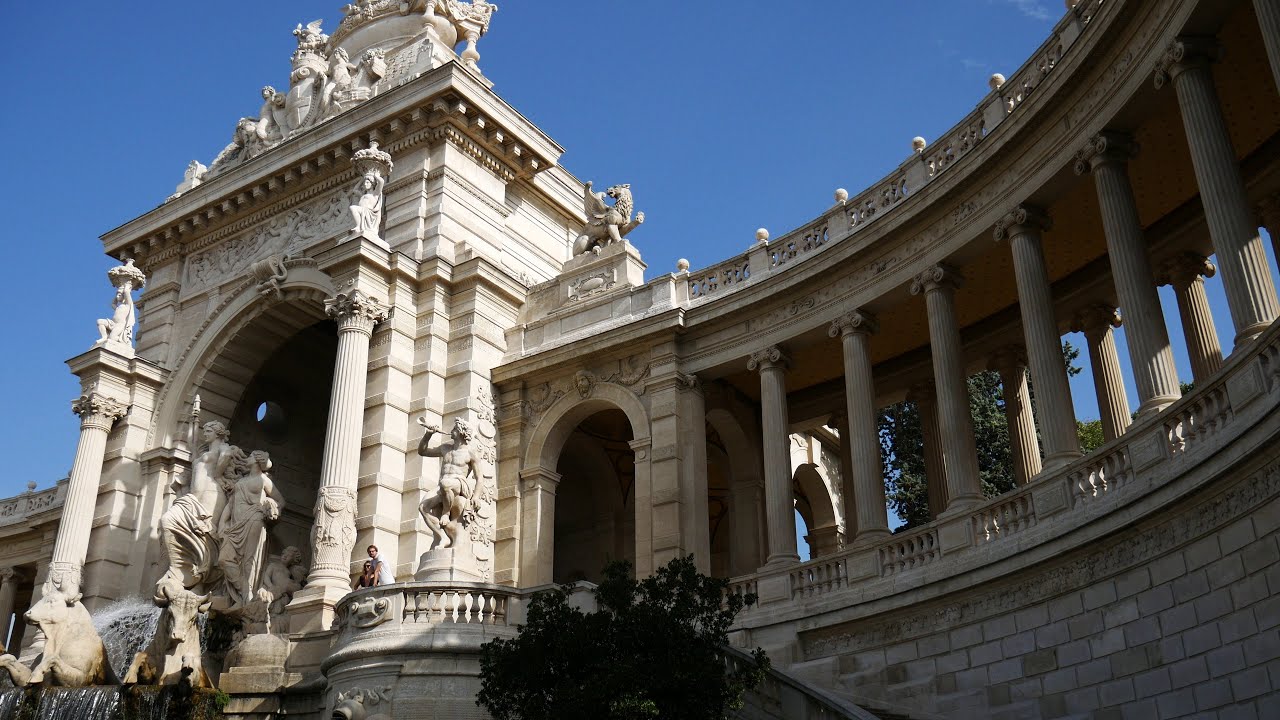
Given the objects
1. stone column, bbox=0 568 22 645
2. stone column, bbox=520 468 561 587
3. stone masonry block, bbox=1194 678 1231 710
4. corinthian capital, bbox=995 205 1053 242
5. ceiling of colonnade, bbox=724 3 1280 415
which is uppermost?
ceiling of colonnade, bbox=724 3 1280 415

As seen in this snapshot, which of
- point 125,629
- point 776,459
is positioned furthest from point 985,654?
point 125,629

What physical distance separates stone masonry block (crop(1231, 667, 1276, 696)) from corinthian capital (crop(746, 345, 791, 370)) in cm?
1259

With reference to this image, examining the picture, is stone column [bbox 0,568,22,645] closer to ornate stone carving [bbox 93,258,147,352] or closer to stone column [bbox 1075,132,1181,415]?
ornate stone carving [bbox 93,258,147,352]

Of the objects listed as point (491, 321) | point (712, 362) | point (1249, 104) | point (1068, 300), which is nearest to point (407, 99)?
point (491, 321)

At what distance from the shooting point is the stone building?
49.6 ft

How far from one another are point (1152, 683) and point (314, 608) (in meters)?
15.2

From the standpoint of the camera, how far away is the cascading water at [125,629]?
77.3 ft

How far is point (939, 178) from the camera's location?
2111 cm

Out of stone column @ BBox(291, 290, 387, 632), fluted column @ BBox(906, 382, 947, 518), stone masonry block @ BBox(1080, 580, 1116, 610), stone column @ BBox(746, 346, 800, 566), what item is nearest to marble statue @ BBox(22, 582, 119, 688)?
stone column @ BBox(291, 290, 387, 632)

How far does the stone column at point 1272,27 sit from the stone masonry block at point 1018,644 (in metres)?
8.08

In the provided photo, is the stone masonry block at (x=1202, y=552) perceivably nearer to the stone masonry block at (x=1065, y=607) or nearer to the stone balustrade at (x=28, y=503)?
the stone masonry block at (x=1065, y=607)

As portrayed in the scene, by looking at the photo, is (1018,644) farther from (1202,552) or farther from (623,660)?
(623,660)

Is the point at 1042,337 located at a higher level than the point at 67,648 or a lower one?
higher

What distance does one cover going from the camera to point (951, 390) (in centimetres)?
2069
